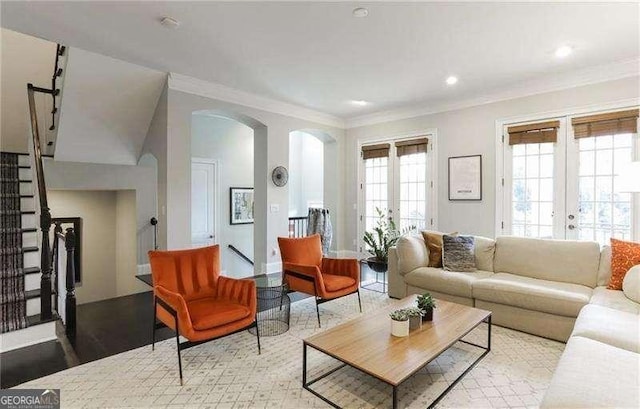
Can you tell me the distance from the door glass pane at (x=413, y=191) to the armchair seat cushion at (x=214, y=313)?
3.92 meters

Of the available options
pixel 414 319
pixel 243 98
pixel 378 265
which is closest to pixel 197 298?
pixel 414 319

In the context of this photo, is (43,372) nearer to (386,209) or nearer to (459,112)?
(386,209)

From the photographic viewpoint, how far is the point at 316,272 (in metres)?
3.49

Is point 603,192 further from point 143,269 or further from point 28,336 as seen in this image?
point 143,269

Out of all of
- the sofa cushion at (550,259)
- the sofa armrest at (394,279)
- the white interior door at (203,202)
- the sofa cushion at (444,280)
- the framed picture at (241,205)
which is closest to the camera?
the sofa cushion at (550,259)

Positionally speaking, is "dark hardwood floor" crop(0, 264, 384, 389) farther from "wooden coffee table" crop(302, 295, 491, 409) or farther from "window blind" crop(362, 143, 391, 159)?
"window blind" crop(362, 143, 391, 159)

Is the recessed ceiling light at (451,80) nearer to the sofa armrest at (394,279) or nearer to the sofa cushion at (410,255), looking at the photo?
the sofa cushion at (410,255)

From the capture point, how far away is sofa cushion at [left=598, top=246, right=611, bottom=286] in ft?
10.9

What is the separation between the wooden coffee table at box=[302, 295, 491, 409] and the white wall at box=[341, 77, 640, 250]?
2.67 meters

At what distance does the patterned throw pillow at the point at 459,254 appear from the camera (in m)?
4.00

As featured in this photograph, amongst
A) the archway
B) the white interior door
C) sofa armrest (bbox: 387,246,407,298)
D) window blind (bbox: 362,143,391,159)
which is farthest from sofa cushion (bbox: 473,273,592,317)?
the white interior door

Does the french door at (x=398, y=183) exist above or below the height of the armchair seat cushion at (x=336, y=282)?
above

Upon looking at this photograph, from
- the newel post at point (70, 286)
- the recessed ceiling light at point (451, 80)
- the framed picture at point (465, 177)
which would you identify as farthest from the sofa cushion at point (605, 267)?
the newel post at point (70, 286)

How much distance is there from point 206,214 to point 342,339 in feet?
15.6
